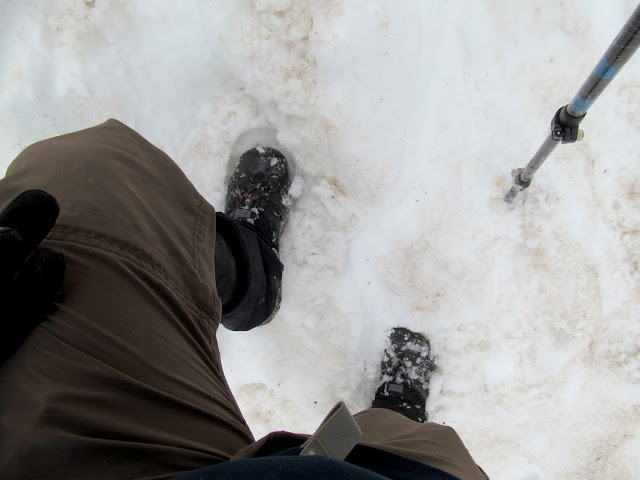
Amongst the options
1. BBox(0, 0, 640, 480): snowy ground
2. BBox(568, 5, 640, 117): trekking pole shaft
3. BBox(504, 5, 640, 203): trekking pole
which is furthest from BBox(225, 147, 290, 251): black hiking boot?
BBox(568, 5, 640, 117): trekking pole shaft

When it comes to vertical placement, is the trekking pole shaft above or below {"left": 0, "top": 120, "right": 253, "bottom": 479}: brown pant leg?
above

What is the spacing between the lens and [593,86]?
1087mm

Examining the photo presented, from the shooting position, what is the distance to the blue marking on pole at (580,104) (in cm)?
115

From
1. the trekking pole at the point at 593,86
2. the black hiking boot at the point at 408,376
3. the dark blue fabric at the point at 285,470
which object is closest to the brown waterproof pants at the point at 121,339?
the dark blue fabric at the point at 285,470

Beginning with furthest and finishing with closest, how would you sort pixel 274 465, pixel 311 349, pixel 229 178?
pixel 229 178 < pixel 311 349 < pixel 274 465

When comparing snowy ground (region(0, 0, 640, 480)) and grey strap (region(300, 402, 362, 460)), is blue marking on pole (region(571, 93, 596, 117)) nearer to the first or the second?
snowy ground (region(0, 0, 640, 480))

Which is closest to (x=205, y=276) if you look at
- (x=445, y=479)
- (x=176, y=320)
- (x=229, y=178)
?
(x=176, y=320)

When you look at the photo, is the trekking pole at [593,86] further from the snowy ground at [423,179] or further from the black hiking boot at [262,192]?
the black hiking boot at [262,192]

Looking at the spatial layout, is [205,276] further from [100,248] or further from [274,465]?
[274,465]

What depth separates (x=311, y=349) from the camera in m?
2.03

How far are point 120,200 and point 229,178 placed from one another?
1.29 m

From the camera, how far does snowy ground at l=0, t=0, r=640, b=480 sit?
185 centimetres

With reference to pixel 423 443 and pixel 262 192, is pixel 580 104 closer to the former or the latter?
pixel 423 443

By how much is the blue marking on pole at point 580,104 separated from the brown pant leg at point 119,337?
3.62 ft
